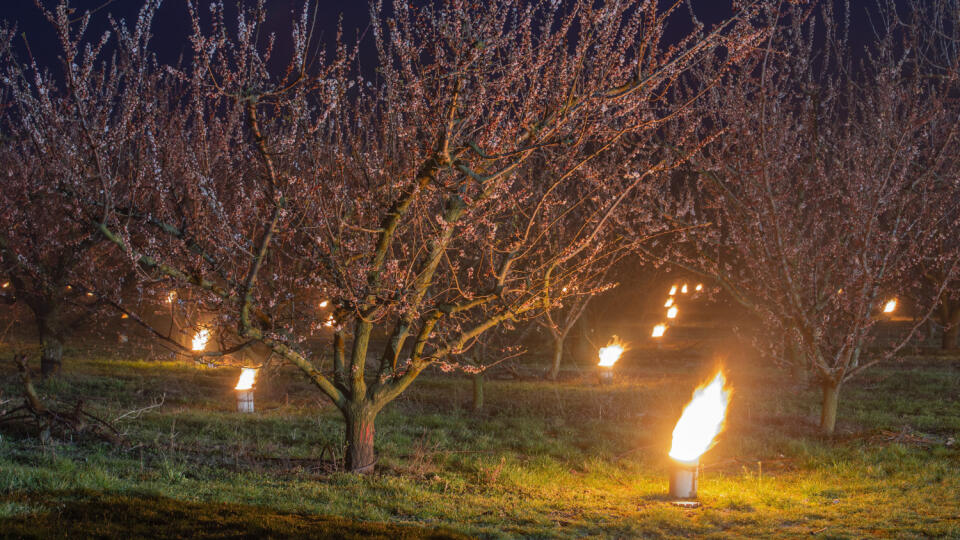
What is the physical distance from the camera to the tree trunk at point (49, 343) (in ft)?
51.3

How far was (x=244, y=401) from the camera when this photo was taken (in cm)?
1323

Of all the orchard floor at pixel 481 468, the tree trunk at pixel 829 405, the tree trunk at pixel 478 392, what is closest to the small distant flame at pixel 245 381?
the orchard floor at pixel 481 468

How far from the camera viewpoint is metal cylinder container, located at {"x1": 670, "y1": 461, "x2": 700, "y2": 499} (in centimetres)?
797

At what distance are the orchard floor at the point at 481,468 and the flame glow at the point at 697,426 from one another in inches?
21.8

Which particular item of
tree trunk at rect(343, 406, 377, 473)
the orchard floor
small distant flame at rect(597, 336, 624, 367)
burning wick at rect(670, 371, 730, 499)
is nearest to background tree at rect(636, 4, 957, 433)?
the orchard floor

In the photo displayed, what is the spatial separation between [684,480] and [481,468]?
2512 mm

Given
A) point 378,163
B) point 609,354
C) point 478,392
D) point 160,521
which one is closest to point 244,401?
point 478,392

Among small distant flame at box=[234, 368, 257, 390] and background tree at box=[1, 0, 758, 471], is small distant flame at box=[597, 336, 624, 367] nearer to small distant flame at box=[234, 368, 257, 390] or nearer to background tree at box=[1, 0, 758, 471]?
small distant flame at box=[234, 368, 257, 390]

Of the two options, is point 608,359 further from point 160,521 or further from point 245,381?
point 160,521

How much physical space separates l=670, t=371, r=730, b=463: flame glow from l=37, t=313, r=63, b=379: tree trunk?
1352 centimetres

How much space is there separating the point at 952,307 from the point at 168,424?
26.1 metres

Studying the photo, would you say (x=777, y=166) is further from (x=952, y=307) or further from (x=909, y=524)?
(x=952, y=307)

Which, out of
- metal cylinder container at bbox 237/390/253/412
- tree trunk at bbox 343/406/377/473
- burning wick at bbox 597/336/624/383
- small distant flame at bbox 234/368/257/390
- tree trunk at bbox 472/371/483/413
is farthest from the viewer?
burning wick at bbox 597/336/624/383

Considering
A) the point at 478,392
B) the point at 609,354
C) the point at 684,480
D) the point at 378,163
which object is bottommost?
the point at 684,480
